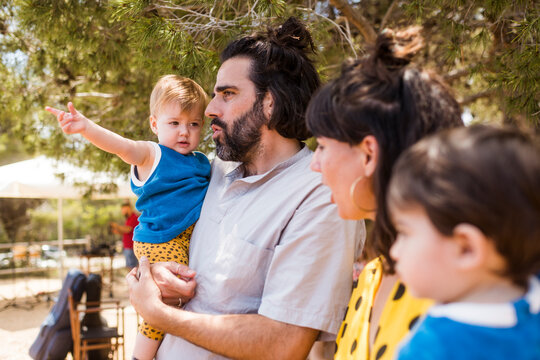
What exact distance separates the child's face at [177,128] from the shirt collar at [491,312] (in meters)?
1.78

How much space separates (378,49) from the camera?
118cm

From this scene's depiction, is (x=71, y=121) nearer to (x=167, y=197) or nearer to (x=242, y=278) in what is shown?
(x=167, y=197)

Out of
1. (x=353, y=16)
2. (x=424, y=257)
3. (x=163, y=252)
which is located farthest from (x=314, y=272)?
(x=353, y=16)

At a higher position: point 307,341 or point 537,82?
point 537,82

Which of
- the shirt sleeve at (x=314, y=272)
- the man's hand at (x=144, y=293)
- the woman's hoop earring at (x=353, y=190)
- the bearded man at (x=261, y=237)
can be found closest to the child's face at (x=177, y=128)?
the bearded man at (x=261, y=237)

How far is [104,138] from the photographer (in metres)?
2.06

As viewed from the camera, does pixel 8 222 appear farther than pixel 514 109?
Yes

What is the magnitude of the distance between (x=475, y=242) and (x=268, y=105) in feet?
4.93

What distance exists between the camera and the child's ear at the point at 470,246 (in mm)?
749

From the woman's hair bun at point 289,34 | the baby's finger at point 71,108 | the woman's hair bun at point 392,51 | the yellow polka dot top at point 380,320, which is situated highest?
the woman's hair bun at point 289,34

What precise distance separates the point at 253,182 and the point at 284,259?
415mm

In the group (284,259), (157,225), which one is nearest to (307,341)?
(284,259)

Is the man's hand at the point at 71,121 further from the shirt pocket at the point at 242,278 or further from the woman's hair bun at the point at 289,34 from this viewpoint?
the woman's hair bun at the point at 289,34

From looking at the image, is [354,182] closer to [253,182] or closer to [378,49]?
[378,49]
